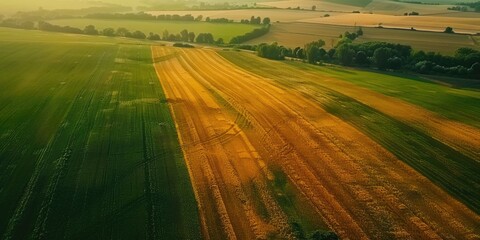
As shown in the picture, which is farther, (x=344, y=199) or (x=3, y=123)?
(x=3, y=123)

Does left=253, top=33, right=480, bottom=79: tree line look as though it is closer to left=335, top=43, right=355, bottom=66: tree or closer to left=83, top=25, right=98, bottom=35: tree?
left=335, top=43, right=355, bottom=66: tree

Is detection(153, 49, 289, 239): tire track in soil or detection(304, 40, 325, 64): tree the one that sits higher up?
detection(304, 40, 325, 64): tree

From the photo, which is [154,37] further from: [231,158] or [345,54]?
[231,158]

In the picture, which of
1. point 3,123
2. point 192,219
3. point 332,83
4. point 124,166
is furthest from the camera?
point 332,83

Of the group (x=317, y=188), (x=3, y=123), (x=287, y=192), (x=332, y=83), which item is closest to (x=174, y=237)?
(x=287, y=192)

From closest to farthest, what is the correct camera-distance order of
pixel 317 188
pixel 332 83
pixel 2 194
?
1. pixel 2 194
2. pixel 317 188
3. pixel 332 83

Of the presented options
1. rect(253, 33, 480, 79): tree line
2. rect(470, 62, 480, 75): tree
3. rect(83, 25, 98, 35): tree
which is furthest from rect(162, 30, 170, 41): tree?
rect(470, 62, 480, 75): tree

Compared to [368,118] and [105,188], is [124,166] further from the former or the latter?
[368,118]

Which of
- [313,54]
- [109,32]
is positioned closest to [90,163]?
[313,54]
